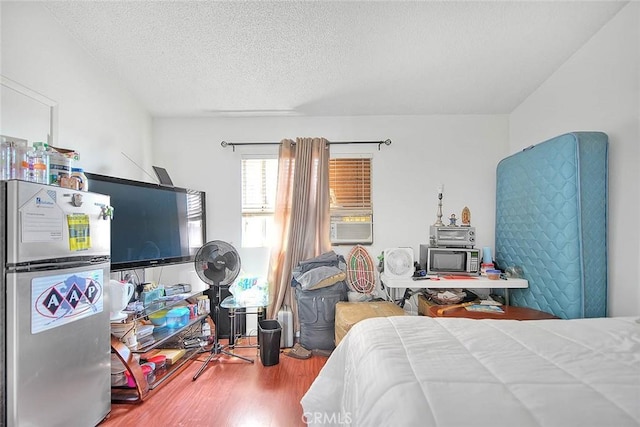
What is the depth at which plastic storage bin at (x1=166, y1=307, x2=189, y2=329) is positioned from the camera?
8.20 ft

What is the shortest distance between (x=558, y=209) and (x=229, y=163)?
3216mm

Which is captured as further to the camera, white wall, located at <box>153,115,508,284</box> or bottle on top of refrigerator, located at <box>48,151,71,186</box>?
white wall, located at <box>153,115,508,284</box>

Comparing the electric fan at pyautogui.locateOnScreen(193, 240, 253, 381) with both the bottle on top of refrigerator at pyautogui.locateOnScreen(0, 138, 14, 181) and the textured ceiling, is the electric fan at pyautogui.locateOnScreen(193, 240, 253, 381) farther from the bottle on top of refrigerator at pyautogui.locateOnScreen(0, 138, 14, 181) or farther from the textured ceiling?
the textured ceiling

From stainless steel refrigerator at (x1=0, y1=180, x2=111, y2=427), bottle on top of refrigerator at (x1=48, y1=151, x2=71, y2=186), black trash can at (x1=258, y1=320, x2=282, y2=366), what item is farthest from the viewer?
black trash can at (x1=258, y1=320, x2=282, y2=366)

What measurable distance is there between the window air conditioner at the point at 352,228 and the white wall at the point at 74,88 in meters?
2.23

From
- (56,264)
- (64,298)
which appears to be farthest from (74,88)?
(64,298)

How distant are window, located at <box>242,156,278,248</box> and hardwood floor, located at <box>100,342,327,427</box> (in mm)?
1373

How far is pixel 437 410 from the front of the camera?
779 mm

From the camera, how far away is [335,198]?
3449mm

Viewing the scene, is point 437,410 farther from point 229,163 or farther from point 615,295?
point 229,163

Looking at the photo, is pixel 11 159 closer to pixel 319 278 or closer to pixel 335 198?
pixel 319 278

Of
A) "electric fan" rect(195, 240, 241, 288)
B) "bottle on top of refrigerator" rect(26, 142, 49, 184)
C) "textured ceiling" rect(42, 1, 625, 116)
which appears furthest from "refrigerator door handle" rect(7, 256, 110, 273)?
"textured ceiling" rect(42, 1, 625, 116)

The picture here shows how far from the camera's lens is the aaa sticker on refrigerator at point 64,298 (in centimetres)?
139

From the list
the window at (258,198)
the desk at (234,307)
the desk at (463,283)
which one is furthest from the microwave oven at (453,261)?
the window at (258,198)
